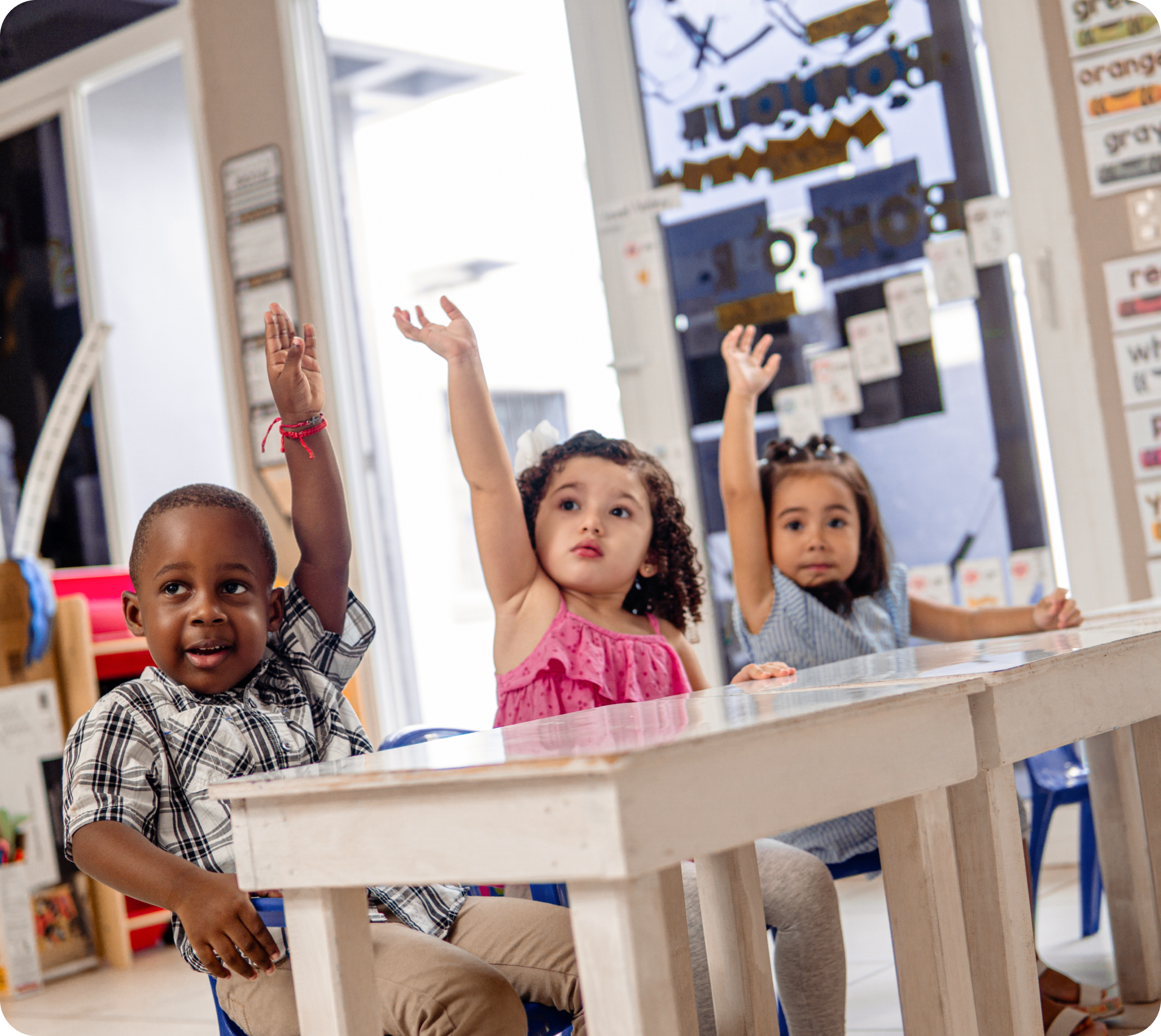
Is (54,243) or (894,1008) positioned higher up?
(54,243)

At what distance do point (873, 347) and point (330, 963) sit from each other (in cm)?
229

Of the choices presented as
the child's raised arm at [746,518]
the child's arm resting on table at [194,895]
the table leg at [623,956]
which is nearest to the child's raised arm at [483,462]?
the child's raised arm at [746,518]

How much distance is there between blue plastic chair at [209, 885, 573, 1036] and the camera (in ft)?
3.86

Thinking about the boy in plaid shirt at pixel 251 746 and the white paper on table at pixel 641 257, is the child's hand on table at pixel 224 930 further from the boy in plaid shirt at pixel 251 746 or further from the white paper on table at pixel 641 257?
the white paper on table at pixel 641 257

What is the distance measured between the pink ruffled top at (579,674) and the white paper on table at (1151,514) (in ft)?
4.45

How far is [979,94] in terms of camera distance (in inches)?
112

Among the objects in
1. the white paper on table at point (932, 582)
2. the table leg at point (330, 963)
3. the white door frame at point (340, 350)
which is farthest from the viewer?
the white door frame at point (340, 350)

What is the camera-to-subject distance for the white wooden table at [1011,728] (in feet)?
3.85

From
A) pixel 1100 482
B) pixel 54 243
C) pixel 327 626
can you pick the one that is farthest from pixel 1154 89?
pixel 54 243

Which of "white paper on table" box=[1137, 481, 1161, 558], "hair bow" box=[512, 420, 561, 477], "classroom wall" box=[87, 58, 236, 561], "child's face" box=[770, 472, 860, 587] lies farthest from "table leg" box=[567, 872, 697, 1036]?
"classroom wall" box=[87, 58, 236, 561]

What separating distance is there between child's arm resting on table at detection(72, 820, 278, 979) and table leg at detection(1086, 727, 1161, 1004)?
1.24 m

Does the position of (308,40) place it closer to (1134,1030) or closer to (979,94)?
(979,94)

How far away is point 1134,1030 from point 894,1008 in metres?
0.34

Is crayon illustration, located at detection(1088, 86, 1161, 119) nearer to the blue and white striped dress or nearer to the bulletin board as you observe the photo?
the bulletin board
